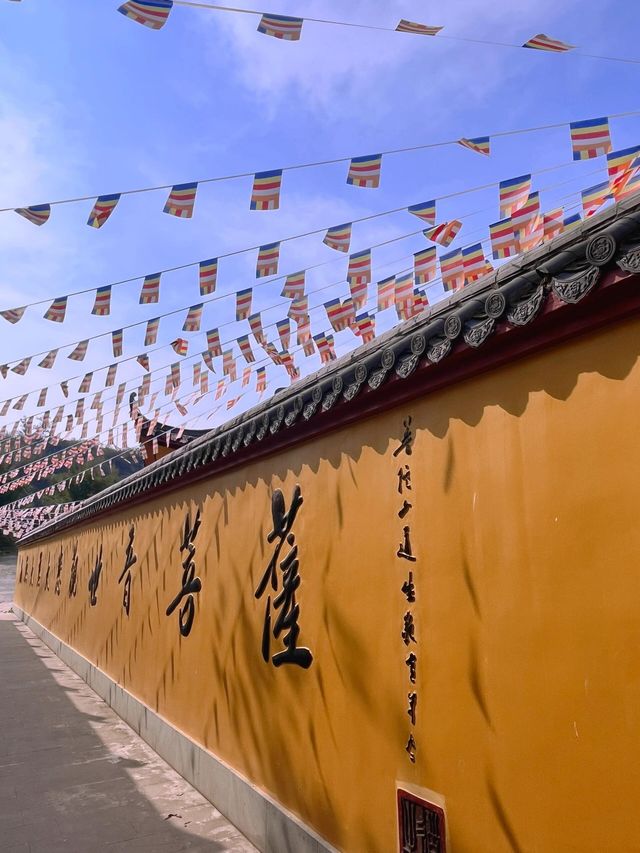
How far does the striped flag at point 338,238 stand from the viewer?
5.85 metres

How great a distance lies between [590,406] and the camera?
251 cm

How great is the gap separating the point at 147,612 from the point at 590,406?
22.4ft

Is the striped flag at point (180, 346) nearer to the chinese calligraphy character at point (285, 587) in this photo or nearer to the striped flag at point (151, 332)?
the striped flag at point (151, 332)

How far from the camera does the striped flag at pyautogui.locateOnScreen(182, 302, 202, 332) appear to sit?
7.18 m

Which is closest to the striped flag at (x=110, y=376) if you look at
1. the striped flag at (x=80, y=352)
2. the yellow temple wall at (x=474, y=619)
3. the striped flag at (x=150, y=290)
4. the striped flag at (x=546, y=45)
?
the striped flag at (x=80, y=352)

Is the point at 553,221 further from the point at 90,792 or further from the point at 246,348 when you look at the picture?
the point at 90,792

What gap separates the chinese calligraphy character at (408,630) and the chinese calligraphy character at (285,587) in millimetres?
1096

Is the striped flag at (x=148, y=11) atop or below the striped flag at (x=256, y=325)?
atop

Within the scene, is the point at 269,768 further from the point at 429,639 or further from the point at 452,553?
the point at 452,553

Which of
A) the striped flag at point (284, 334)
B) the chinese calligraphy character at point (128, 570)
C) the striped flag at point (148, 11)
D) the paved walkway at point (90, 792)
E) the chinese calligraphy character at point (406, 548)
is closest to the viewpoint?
the chinese calligraphy character at point (406, 548)

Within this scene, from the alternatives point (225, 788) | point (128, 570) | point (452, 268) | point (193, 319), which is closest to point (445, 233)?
point (452, 268)

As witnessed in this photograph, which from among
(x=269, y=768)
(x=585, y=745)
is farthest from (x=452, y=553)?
(x=269, y=768)

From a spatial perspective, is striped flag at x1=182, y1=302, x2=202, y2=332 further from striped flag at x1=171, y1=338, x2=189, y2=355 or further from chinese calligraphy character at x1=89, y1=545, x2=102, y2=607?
chinese calligraphy character at x1=89, y1=545, x2=102, y2=607

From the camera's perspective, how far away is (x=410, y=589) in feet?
11.0
